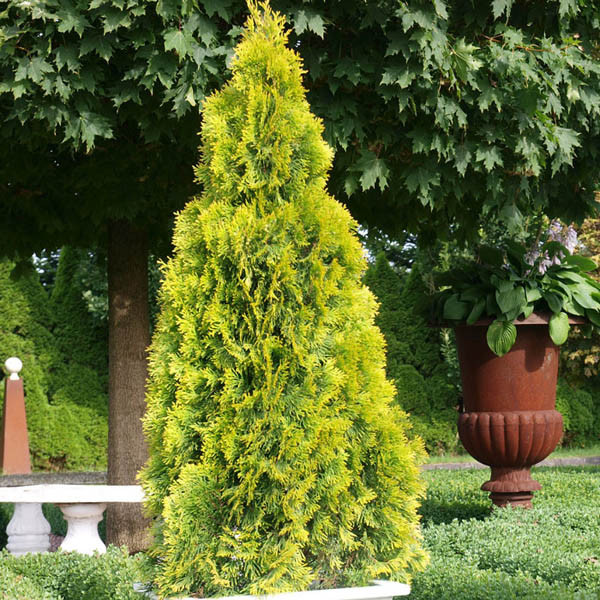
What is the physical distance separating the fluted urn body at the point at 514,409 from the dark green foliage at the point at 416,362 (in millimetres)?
10233

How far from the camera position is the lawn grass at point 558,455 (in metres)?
16.4

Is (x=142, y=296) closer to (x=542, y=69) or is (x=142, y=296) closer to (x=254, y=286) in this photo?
(x=542, y=69)

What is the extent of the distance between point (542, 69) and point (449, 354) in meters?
12.1

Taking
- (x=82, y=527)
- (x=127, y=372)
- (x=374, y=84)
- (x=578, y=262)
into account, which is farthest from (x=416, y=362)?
(x=374, y=84)

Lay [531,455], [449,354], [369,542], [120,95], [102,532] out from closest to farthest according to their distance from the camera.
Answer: [369,542] → [120,95] → [531,455] → [102,532] → [449,354]

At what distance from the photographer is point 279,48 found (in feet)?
10.8

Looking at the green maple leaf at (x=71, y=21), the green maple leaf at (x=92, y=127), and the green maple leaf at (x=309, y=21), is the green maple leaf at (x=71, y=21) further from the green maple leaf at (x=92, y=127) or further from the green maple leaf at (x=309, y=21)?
the green maple leaf at (x=309, y=21)

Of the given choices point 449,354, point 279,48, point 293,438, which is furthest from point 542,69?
point 449,354

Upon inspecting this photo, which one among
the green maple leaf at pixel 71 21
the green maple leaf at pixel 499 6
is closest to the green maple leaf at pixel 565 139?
the green maple leaf at pixel 499 6

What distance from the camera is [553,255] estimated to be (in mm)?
7070

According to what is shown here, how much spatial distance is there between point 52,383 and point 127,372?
10128mm

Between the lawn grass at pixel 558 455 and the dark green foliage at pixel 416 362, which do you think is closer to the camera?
the lawn grass at pixel 558 455

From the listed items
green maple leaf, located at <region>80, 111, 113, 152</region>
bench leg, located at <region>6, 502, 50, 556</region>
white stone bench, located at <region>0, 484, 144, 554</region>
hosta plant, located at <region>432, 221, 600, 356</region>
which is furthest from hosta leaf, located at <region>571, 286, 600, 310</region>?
bench leg, located at <region>6, 502, 50, 556</region>

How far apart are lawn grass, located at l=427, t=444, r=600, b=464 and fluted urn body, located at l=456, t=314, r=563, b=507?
9322 mm
